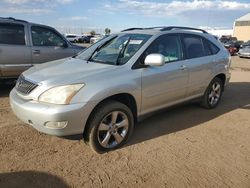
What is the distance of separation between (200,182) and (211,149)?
0.96 meters

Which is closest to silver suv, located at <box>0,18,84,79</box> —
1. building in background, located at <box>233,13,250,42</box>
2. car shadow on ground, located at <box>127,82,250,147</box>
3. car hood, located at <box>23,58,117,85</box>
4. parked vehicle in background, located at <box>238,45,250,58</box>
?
car hood, located at <box>23,58,117,85</box>

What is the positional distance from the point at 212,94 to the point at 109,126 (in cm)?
304

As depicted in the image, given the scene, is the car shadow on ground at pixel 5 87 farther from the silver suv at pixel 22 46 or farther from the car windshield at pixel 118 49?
the car windshield at pixel 118 49

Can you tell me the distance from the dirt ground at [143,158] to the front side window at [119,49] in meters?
1.31

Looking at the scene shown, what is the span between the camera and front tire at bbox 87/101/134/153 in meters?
3.64

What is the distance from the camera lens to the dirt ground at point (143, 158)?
3.23m

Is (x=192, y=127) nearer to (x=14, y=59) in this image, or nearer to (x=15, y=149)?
(x=15, y=149)

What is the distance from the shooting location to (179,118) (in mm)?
5355

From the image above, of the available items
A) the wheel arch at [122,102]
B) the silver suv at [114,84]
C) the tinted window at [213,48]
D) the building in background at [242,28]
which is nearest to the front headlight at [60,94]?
the silver suv at [114,84]

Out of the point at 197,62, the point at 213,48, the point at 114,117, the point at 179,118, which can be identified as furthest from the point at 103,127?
the point at 213,48

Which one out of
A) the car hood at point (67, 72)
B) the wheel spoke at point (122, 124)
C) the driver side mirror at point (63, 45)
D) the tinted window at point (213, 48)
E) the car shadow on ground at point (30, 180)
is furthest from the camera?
the driver side mirror at point (63, 45)

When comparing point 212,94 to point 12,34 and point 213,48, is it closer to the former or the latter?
point 213,48

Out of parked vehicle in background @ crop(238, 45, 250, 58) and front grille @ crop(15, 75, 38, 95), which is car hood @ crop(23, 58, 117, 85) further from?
parked vehicle in background @ crop(238, 45, 250, 58)

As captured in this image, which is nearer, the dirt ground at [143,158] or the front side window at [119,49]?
the dirt ground at [143,158]
